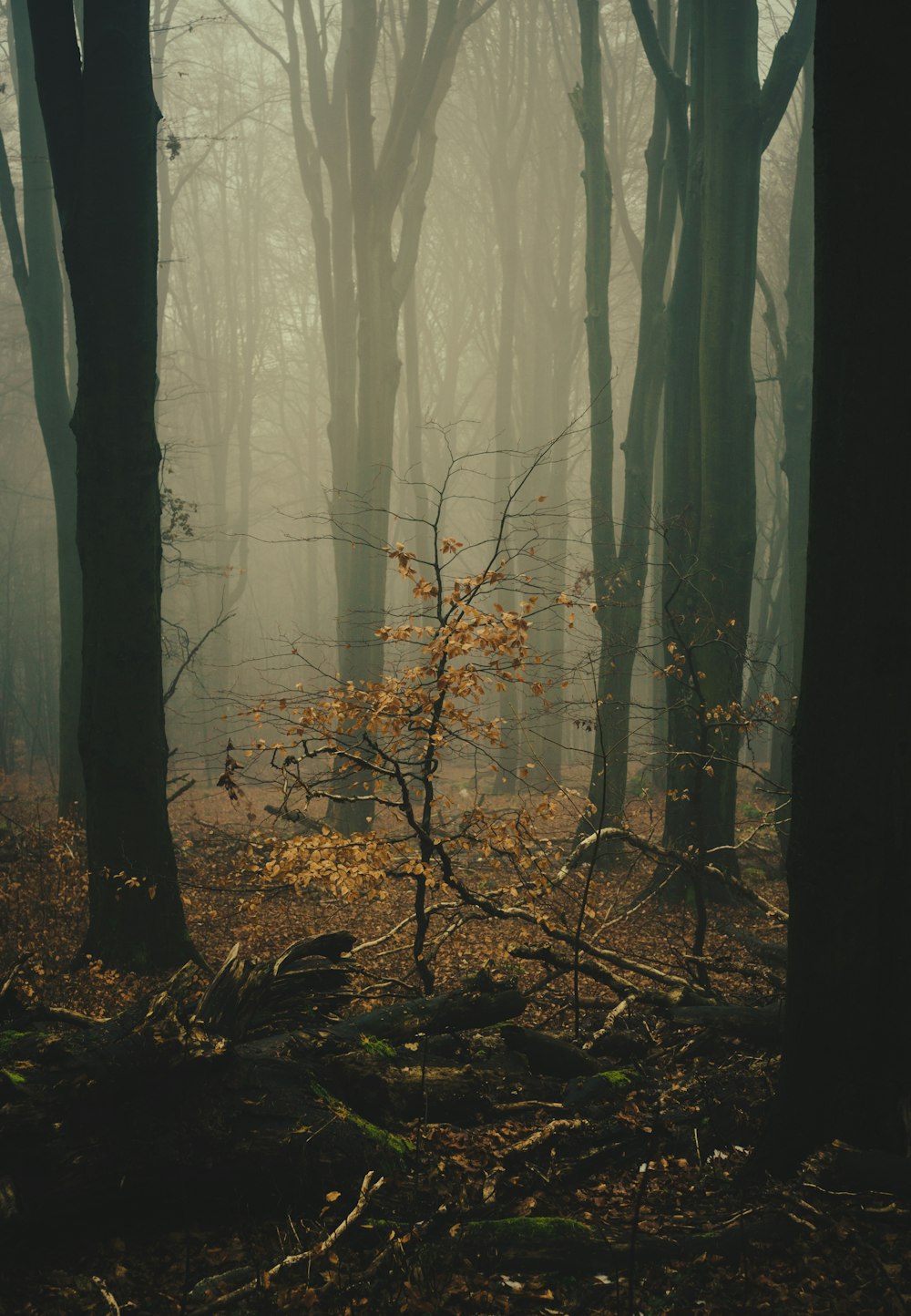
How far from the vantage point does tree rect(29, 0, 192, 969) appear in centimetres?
601

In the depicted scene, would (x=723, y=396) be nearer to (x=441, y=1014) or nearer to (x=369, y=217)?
(x=369, y=217)

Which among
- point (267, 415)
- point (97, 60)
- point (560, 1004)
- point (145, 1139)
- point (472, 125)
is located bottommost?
point (560, 1004)

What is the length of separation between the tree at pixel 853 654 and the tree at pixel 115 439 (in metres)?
4.49

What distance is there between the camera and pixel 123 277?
6020 millimetres

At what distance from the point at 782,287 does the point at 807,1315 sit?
75.6 feet

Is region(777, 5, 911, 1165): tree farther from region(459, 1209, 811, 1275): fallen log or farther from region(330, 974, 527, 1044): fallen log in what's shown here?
region(330, 974, 527, 1044): fallen log

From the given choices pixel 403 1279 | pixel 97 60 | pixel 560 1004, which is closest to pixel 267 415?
pixel 97 60

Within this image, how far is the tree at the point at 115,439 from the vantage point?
6.01m

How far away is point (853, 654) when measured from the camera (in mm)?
2928

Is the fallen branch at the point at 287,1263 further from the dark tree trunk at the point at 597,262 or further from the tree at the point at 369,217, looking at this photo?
the dark tree trunk at the point at 597,262

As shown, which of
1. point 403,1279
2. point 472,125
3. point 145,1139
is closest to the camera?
point 403,1279

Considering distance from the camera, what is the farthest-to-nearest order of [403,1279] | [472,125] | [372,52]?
[472,125] < [372,52] < [403,1279]

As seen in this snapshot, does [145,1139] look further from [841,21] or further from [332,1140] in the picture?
[841,21]

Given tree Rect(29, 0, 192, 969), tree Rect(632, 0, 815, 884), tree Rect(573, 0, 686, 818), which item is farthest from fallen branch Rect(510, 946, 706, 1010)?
tree Rect(573, 0, 686, 818)
